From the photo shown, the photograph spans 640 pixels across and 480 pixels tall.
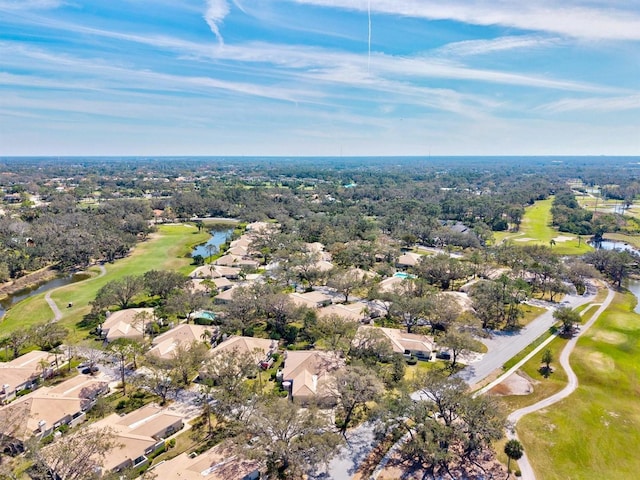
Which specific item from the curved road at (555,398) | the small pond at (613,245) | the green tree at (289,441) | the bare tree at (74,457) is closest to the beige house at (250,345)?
the green tree at (289,441)

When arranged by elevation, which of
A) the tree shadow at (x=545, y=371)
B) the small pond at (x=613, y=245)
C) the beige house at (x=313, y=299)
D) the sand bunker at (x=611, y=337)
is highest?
the beige house at (x=313, y=299)

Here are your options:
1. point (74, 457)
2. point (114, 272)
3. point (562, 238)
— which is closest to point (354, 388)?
point (74, 457)

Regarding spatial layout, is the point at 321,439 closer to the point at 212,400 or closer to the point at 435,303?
the point at 212,400

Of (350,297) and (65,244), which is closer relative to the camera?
(350,297)

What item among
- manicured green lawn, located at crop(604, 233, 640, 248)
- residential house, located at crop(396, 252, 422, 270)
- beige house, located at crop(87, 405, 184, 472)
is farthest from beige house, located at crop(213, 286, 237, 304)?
manicured green lawn, located at crop(604, 233, 640, 248)

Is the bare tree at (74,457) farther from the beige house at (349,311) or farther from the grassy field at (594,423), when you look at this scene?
the grassy field at (594,423)

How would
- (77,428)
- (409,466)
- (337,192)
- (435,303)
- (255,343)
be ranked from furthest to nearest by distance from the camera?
(337,192) < (435,303) < (255,343) < (77,428) < (409,466)

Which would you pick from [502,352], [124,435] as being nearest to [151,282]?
[124,435]
